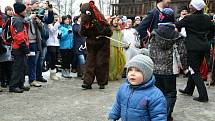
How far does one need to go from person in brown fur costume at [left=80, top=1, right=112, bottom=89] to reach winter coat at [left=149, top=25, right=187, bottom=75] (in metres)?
2.66

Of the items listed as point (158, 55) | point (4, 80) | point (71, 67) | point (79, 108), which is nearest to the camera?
point (158, 55)

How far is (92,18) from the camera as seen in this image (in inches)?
318

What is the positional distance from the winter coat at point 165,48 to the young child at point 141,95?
6.38 ft

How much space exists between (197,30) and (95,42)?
2247mm

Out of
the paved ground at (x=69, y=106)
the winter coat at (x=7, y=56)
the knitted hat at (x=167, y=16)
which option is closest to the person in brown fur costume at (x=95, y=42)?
the paved ground at (x=69, y=106)

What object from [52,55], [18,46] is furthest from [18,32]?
[52,55]

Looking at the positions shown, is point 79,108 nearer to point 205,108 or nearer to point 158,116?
point 205,108

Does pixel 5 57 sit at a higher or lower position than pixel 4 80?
higher

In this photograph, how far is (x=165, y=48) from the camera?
5586 millimetres

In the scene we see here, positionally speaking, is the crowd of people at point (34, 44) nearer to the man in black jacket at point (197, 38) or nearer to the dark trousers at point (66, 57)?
the dark trousers at point (66, 57)

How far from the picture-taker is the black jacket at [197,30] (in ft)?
23.1

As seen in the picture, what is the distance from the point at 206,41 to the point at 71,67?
480 cm

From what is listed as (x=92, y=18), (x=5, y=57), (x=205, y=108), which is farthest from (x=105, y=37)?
(x=205, y=108)

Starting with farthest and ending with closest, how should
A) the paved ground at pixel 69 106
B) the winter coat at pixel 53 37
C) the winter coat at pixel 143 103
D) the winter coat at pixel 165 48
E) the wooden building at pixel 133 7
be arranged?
the wooden building at pixel 133 7, the winter coat at pixel 53 37, the paved ground at pixel 69 106, the winter coat at pixel 165 48, the winter coat at pixel 143 103
